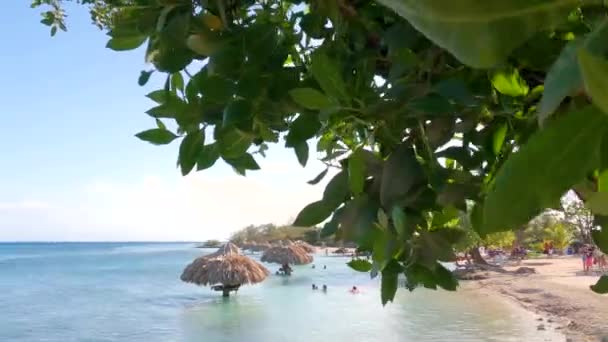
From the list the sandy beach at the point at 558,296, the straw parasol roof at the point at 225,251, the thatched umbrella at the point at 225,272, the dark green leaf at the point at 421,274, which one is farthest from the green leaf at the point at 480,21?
the straw parasol roof at the point at 225,251

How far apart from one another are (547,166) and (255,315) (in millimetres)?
15651

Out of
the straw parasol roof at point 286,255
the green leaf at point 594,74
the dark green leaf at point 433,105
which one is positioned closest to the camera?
the green leaf at point 594,74

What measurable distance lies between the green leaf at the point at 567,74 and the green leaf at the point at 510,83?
27cm

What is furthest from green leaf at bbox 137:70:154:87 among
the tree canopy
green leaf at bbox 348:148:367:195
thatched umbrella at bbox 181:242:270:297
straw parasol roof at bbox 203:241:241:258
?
straw parasol roof at bbox 203:241:241:258

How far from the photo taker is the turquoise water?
13078 millimetres

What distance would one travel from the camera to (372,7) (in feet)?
1.77

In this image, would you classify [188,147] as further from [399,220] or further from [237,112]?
[399,220]

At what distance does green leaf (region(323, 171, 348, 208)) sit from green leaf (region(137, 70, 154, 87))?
201 mm

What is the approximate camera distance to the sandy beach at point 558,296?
1249 cm

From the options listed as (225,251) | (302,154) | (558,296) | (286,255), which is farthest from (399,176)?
(286,255)

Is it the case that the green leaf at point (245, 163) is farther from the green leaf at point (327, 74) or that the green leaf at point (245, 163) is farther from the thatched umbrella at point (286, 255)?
the thatched umbrella at point (286, 255)

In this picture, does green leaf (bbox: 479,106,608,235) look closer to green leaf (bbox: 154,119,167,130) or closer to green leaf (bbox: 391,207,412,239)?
green leaf (bbox: 391,207,412,239)

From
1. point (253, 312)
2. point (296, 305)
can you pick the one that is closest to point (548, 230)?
point (296, 305)

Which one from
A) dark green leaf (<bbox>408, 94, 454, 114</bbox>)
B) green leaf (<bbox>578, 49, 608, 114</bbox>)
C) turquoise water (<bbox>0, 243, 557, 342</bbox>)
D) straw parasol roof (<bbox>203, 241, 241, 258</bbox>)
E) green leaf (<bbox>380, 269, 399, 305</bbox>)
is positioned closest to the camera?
green leaf (<bbox>578, 49, 608, 114</bbox>)
